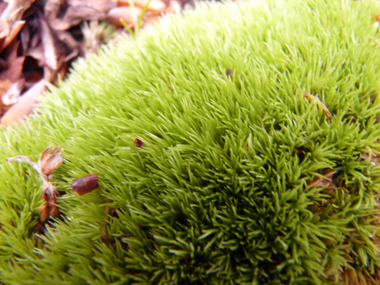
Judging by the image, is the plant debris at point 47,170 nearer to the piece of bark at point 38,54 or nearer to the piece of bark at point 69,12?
the piece of bark at point 38,54

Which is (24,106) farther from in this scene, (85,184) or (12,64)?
(85,184)

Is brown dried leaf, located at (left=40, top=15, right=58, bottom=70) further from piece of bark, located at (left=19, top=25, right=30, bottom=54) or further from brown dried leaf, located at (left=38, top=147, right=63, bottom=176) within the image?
brown dried leaf, located at (left=38, top=147, right=63, bottom=176)

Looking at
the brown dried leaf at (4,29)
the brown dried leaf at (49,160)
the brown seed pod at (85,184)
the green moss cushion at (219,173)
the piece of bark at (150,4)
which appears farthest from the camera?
the piece of bark at (150,4)

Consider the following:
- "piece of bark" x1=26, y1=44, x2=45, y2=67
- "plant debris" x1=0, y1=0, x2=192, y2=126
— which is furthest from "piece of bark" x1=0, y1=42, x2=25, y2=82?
"piece of bark" x1=26, y1=44, x2=45, y2=67

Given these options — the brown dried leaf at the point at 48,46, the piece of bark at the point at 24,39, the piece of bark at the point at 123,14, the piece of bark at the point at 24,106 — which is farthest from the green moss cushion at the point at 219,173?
the piece of bark at the point at 123,14

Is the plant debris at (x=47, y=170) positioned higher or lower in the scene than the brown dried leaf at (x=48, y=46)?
lower

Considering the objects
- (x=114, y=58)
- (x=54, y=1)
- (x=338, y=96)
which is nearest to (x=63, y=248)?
(x=114, y=58)
